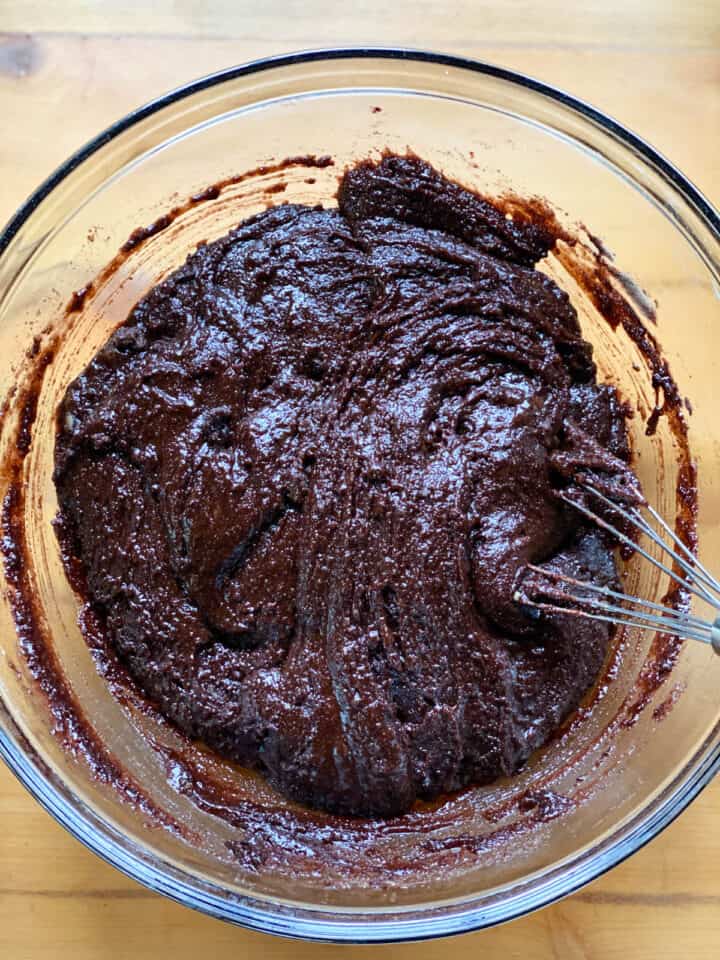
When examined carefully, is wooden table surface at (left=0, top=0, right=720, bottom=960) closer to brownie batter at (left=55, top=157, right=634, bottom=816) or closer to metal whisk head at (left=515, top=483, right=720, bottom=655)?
brownie batter at (left=55, top=157, right=634, bottom=816)

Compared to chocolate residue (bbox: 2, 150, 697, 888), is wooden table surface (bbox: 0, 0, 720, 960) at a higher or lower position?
higher

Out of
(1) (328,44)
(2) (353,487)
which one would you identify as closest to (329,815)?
(2) (353,487)

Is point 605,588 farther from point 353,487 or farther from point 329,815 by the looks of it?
point 329,815

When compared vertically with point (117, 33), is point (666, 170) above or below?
below

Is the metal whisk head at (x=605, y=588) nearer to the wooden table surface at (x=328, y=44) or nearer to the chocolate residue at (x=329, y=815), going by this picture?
the chocolate residue at (x=329, y=815)

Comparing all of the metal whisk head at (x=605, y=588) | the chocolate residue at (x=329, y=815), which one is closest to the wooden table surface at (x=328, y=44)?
the chocolate residue at (x=329, y=815)

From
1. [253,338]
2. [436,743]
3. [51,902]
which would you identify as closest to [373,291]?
[253,338]

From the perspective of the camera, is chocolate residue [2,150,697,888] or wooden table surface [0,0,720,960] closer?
chocolate residue [2,150,697,888]

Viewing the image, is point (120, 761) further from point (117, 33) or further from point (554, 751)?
point (117, 33)

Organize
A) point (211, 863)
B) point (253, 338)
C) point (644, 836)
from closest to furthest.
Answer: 1. point (644, 836)
2. point (211, 863)
3. point (253, 338)

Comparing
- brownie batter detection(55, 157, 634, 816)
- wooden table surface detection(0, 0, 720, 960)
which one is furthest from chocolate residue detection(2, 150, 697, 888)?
wooden table surface detection(0, 0, 720, 960)
